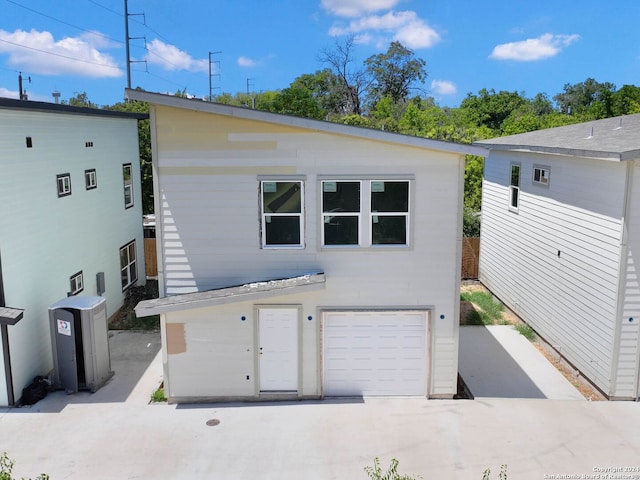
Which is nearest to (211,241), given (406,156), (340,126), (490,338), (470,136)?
(340,126)

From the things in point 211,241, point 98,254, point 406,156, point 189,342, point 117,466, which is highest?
point 406,156

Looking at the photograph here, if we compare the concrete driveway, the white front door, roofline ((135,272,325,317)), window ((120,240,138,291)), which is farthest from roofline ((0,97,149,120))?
the white front door

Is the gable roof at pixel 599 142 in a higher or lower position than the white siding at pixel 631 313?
higher

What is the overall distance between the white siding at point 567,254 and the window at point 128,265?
11.7 metres

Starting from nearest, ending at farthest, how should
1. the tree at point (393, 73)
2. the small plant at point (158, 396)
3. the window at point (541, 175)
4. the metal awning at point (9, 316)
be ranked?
the metal awning at point (9, 316)
the small plant at point (158, 396)
the window at point (541, 175)
the tree at point (393, 73)

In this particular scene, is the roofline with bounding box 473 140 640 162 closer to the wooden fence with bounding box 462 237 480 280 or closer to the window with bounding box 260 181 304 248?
the wooden fence with bounding box 462 237 480 280

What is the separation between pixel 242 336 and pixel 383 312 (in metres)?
2.77

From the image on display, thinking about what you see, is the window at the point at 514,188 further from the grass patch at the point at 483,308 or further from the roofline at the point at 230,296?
the roofline at the point at 230,296

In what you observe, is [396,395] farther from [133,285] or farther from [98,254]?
[133,285]

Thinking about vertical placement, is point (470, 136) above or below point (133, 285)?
above

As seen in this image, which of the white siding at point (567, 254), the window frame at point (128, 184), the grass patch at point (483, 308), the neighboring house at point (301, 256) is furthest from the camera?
the window frame at point (128, 184)

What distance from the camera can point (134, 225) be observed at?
17.8 meters

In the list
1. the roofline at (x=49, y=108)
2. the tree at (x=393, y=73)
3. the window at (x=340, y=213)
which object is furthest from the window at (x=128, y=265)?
the tree at (x=393, y=73)

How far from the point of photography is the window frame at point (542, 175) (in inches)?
528
